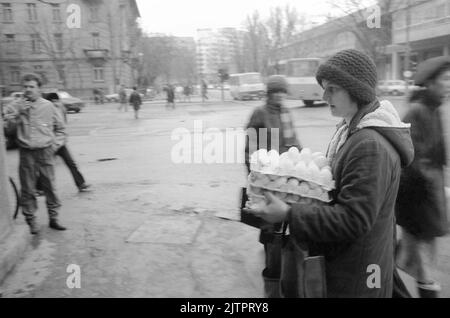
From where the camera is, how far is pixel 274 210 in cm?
166

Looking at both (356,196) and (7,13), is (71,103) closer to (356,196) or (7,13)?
(7,13)

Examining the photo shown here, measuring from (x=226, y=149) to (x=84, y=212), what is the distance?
245 inches

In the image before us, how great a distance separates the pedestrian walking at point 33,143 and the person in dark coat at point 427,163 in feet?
12.6

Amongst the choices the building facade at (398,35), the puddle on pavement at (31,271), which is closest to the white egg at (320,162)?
the puddle on pavement at (31,271)

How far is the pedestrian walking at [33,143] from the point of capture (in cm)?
482

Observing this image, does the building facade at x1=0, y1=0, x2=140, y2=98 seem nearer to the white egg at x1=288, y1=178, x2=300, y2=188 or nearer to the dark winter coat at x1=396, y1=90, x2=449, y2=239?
the dark winter coat at x1=396, y1=90, x2=449, y2=239

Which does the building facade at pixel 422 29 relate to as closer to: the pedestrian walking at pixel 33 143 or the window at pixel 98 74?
the window at pixel 98 74

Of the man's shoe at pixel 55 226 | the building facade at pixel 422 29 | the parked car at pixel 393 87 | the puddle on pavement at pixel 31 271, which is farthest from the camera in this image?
the parked car at pixel 393 87

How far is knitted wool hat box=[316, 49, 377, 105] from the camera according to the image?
5.50 feet

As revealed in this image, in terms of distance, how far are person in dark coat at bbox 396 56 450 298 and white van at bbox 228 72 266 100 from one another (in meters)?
34.9

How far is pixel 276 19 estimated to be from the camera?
188ft

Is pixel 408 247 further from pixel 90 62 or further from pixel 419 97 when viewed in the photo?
pixel 90 62

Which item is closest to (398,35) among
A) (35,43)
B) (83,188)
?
(35,43)
